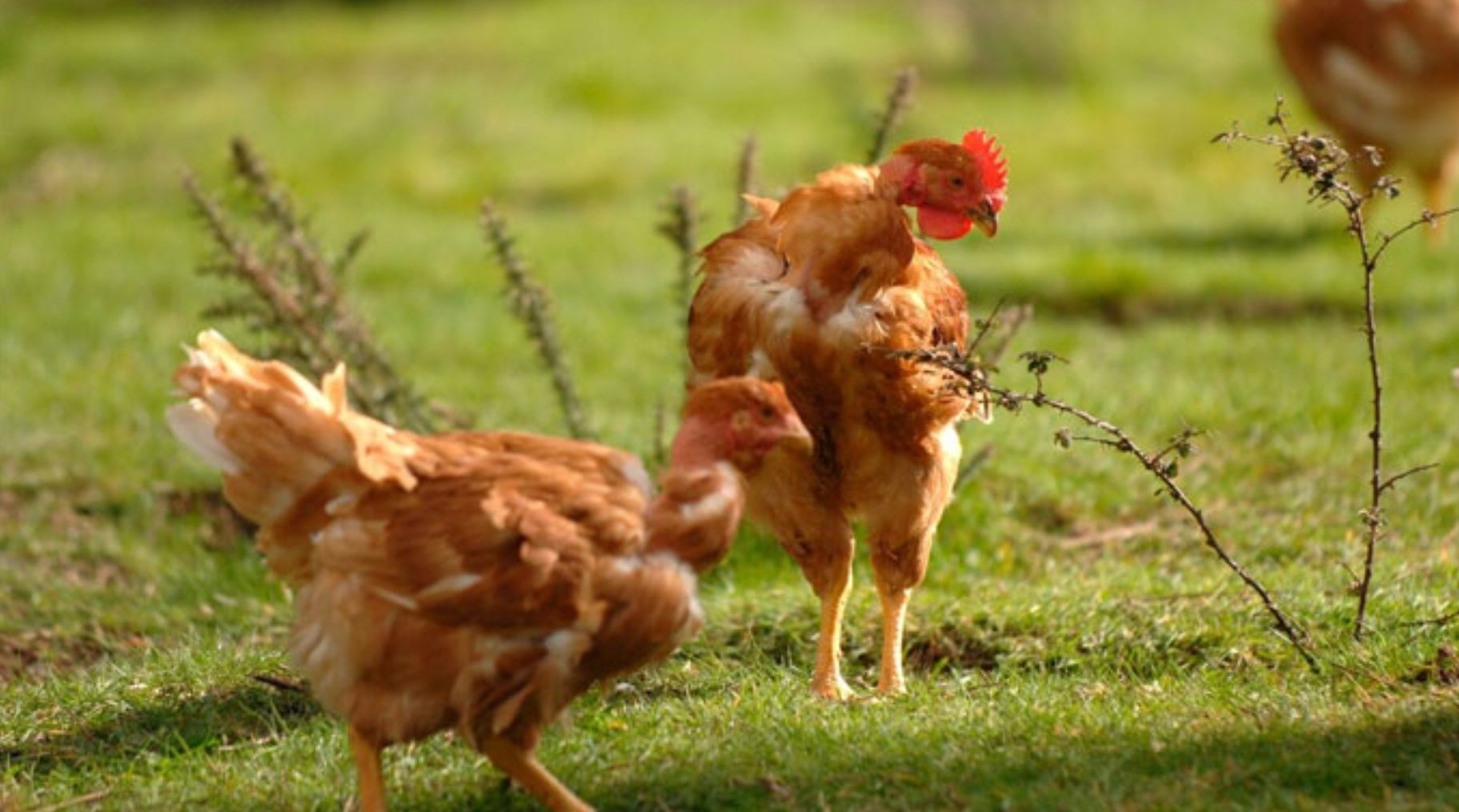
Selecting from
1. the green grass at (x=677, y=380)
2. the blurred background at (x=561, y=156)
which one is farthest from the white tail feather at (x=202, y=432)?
the blurred background at (x=561, y=156)

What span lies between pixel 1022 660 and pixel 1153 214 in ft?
23.4

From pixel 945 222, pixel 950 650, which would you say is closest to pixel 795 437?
pixel 945 222

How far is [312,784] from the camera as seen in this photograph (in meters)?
5.03

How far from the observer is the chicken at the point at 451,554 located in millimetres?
4539

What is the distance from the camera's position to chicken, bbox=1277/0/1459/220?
1123cm

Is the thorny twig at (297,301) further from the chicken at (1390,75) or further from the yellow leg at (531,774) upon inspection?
the chicken at (1390,75)

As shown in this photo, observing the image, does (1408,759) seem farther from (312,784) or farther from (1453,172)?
(1453,172)

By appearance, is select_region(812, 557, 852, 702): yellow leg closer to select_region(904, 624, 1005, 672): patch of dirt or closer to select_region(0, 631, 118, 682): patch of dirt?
select_region(904, 624, 1005, 672): patch of dirt

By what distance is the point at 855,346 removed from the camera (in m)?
5.56

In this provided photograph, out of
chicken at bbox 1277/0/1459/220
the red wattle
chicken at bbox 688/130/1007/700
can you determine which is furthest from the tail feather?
chicken at bbox 1277/0/1459/220

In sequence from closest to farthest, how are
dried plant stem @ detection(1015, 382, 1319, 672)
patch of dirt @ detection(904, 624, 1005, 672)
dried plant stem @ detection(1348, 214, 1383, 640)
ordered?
dried plant stem @ detection(1015, 382, 1319, 672) → dried plant stem @ detection(1348, 214, 1383, 640) → patch of dirt @ detection(904, 624, 1005, 672)

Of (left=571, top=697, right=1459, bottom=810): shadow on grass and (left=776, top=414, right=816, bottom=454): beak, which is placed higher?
(left=776, top=414, right=816, bottom=454): beak

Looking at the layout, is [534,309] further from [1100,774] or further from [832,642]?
[1100,774]

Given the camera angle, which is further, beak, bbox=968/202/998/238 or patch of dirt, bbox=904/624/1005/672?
patch of dirt, bbox=904/624/1005/672
